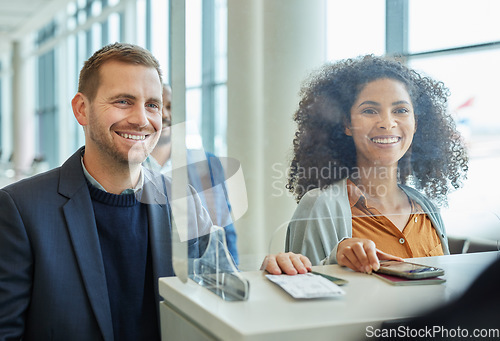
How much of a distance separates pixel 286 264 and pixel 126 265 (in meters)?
0.63

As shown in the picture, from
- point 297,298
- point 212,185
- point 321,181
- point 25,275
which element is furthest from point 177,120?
point 25,275

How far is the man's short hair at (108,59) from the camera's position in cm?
174

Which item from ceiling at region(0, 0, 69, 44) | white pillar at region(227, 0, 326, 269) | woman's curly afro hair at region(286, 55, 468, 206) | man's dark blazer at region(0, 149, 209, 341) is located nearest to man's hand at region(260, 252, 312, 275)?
white pillar at region(227, 0, 326, 269)

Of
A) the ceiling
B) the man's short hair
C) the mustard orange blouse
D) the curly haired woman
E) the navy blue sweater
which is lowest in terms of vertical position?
the navy blue sweater

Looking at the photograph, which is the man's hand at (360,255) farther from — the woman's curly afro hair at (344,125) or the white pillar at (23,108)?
the white pillar at (23,108)

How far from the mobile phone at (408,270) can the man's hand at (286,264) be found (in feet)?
0.52

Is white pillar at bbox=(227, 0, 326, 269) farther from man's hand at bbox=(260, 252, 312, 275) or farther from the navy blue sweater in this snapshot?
the navy blue sweater

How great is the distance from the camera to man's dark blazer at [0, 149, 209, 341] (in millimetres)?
1490

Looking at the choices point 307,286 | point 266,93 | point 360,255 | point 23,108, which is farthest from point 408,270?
point 23,108

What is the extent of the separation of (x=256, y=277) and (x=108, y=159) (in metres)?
0.80

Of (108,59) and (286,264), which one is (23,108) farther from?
(286,264)

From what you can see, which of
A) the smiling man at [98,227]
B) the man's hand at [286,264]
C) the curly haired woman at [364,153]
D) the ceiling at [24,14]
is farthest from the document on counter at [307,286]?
the ceiling at [24,14]

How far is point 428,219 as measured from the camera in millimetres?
1310

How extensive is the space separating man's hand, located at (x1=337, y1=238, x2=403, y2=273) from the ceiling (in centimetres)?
980
